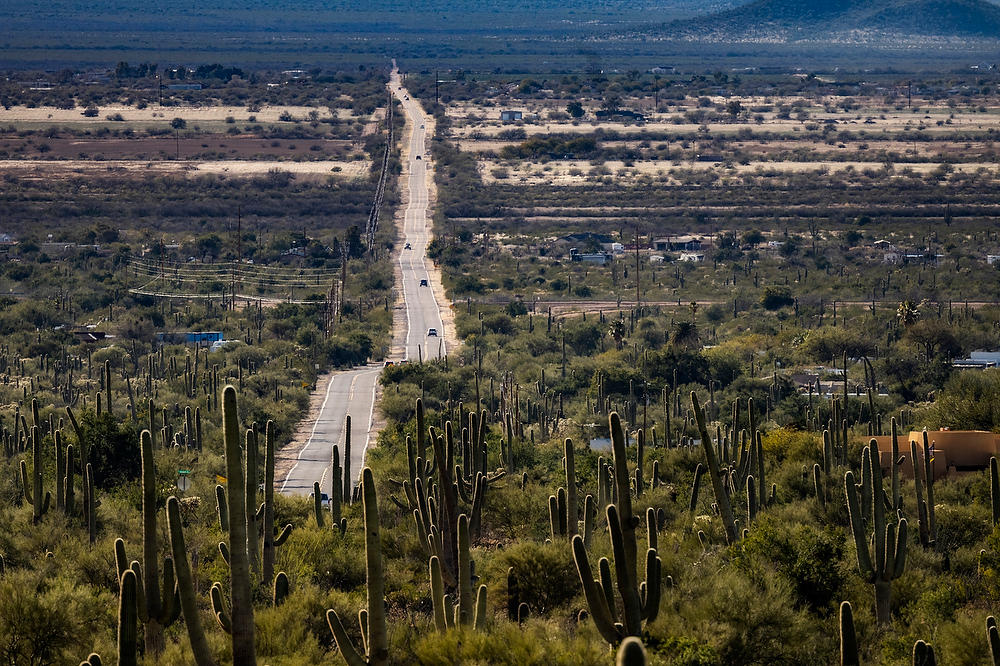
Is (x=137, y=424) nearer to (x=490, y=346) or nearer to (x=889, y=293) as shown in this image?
(x=490, y=346)

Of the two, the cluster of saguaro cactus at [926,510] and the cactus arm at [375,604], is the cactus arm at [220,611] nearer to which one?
the cactus arm at [375,604]

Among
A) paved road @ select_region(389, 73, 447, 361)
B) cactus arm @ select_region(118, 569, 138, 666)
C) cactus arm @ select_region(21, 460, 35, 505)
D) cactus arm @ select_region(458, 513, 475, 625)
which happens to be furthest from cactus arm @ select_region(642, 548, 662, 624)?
paved road @ select_region(389, 73, 447, 361)

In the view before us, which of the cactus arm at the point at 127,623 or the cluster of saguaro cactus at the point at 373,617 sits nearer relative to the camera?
the cluster of saguaro cactus at the point at 373,617

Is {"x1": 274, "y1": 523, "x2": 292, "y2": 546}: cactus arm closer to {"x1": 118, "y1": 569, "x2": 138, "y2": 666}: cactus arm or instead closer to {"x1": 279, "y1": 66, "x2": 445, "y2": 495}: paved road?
{"x1": 118, "y1": 569, "x2": 138, "y2": 666}: cactus arm

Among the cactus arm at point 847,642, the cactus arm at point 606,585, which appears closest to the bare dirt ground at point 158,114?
the cactus arm at point 847,642

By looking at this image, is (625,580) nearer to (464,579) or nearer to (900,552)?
(464,579)

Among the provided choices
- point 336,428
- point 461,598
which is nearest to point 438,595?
point 461,598
